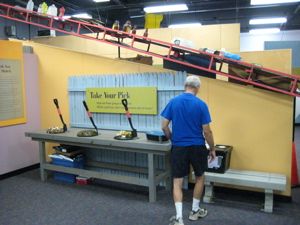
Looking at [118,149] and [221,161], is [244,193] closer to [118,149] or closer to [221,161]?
[221,161]

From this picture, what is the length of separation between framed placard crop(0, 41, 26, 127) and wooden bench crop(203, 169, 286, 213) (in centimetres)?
341

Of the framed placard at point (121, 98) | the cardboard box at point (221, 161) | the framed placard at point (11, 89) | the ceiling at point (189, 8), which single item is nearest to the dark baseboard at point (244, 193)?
the cardboard box at point (221, 161)

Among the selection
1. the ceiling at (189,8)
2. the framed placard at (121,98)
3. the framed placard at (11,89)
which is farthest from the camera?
the ceiling at (189,8)

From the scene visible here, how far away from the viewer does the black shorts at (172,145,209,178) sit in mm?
3062

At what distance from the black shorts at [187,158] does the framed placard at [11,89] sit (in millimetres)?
3211

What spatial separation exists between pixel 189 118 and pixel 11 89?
340 cm

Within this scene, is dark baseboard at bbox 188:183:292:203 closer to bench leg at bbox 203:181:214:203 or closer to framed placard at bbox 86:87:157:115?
bench leg at bbox 203:181:214:203

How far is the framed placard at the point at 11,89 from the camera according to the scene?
477 cm

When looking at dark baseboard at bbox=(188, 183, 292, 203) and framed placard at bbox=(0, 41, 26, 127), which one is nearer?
dark baseboard at bbox=(188, 183, 292, 203)

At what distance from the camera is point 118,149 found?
3.94 metres

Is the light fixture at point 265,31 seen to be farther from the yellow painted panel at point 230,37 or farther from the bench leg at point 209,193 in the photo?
the bench leg at point 209,193

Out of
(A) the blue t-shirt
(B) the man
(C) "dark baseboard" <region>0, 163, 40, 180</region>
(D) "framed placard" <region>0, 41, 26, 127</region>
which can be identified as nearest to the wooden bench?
(B) the man

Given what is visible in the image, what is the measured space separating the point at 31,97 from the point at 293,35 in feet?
38.5

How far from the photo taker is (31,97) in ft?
17.5
